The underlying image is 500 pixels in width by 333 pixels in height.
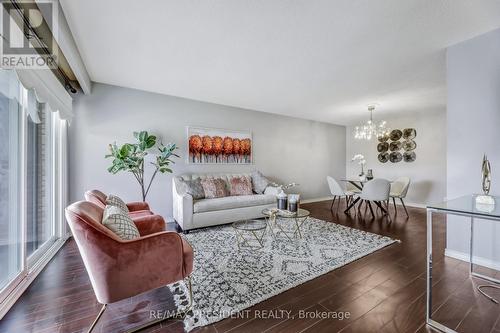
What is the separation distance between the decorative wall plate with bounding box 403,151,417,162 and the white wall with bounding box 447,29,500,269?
3.52 meters

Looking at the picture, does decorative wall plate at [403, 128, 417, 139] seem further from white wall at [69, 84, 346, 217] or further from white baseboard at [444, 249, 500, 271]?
white baseboard at [444, 249, 500, 271]

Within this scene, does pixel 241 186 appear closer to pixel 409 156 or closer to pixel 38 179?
pixel 38 179

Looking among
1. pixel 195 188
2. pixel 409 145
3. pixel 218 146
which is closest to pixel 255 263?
pixel 195 188

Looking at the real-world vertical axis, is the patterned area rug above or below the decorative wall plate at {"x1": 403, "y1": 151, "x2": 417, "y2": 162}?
below

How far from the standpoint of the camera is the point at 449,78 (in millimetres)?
2523

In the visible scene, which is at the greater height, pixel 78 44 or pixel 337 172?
pixel 78 44

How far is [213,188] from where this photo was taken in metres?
3.92

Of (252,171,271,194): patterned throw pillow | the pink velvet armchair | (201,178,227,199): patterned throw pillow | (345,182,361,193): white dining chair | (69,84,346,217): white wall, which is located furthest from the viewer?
(345,182,361,193): white dining chair

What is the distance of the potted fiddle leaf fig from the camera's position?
3.25 metres

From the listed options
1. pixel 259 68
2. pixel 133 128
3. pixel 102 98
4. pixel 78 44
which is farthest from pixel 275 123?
pixel 78 44

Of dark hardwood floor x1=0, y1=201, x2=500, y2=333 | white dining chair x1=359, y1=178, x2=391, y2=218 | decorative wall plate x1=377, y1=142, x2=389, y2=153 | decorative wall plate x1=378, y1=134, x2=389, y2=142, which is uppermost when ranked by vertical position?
decorative wall plate x1=378, y1=134, x2=389, y2=142

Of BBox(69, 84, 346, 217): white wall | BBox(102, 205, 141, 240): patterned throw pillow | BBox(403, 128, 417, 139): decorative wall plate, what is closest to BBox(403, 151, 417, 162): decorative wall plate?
BBox(403, 128, 417, 139): decorative wall plate

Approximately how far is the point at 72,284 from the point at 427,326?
295 cm

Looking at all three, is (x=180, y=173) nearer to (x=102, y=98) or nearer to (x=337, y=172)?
(x=102, y=98)
